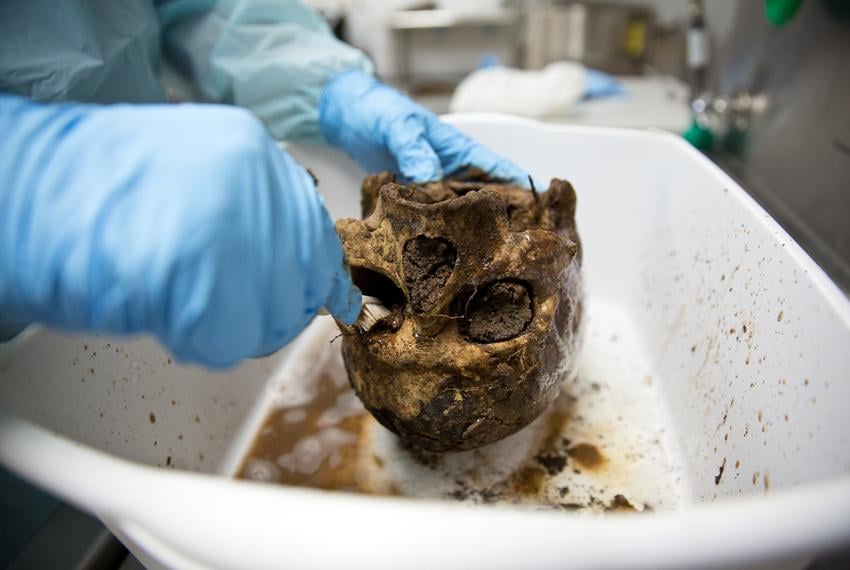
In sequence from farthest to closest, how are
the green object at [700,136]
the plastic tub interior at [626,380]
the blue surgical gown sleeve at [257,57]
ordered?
the green object at [700,136]
the blue surgical gown sleeve at [257,57]
the plastic tub interior at [626,380]

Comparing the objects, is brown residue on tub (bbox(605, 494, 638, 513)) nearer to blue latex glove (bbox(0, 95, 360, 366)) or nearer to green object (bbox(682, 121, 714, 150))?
blue latex glove (bbox(0, 95, 360, 366))

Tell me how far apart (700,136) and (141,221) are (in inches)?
61.5

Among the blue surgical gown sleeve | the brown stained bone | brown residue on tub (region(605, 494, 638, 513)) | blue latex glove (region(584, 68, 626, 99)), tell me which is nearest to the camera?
the brown stained bone

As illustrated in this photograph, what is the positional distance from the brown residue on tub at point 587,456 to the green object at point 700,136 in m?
1.05

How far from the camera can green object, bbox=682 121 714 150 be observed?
155 cm

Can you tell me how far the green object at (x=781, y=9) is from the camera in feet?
3.68

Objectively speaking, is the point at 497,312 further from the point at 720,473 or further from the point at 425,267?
the point at 720,473

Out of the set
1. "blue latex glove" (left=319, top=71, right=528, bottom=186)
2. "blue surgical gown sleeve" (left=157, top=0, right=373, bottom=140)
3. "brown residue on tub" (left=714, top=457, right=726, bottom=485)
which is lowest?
"brown residue on tub" (left=714, top=457, right=726, bottom=485)

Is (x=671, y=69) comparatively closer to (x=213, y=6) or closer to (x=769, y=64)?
(x=769, y=64)

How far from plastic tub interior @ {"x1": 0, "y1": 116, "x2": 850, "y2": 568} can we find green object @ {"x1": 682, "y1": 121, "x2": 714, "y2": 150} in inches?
20.2

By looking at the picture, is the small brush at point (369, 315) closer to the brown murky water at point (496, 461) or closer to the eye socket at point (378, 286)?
the eye socket at point (378, 286)

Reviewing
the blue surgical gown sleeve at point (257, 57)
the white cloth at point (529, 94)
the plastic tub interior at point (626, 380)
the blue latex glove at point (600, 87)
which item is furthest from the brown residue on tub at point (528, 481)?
the blue latex glove at point (600, 87)

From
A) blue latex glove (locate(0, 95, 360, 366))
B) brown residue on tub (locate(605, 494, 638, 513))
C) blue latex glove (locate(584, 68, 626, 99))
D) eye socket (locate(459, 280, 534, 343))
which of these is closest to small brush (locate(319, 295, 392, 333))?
eye socket (locate(459, 280, 534, 343))

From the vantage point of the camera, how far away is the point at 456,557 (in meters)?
0.35
